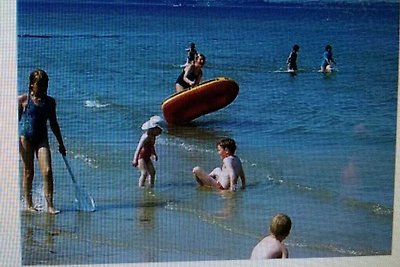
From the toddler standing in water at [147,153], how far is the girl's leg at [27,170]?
0.32m

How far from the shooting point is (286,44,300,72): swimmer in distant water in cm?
250

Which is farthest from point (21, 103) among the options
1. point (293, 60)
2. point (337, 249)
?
point (337, 249)

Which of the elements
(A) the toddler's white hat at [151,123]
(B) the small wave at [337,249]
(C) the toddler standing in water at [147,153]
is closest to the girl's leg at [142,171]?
(C) the toddler standing in water at [147,153]

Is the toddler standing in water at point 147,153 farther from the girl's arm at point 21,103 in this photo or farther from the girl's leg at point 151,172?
the girl's arm at point 21,103

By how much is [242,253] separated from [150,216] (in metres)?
0.31

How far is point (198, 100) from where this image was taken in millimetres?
2453

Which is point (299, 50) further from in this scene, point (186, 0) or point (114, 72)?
point (114, 72)

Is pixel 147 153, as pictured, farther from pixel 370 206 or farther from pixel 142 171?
pixel 370 206

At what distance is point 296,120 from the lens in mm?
2484

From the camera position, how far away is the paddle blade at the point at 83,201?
239 cm

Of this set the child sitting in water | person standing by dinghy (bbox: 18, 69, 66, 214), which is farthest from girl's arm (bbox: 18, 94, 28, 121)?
the child sitting in water

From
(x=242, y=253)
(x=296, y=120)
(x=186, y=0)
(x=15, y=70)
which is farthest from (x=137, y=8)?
(x=242, y=253)

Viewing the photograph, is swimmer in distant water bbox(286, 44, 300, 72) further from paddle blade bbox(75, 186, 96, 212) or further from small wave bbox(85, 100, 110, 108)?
paddle blade bbox(75, 186, 96, 212)

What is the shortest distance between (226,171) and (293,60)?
0.42 metres
